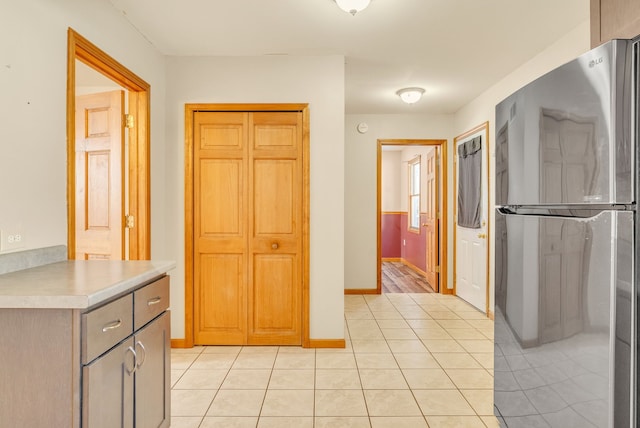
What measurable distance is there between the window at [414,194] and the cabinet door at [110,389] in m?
6.31

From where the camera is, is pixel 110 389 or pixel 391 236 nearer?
pixel 110 389

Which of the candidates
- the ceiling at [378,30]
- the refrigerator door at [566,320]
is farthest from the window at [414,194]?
the refrigerator door at [566,320]

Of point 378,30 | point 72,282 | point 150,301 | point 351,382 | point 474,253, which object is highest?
point 378,30

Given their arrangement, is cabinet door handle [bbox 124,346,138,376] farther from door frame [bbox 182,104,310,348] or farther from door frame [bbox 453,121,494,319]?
door frame [bbox 453,121,494,319]

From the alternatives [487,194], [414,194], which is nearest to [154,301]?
[487,194]

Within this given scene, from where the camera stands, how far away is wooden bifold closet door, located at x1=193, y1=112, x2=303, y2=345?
10.6 feet

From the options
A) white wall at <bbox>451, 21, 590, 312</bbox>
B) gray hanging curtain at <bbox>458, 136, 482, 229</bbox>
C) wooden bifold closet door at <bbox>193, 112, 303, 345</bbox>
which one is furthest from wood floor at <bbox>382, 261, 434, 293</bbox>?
wooden bifold closet door at <bbox>193, 112, 303, 345</bbox>

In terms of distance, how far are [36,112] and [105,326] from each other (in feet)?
3.90

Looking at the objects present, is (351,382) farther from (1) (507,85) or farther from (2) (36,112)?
(1) (507,85)

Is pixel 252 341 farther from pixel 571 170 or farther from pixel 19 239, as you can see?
pixel 571 170

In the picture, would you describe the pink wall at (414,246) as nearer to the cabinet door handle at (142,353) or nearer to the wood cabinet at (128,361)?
the wood cabinet at (128,361)

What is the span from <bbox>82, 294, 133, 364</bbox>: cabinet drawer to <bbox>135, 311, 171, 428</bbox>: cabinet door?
12 cm

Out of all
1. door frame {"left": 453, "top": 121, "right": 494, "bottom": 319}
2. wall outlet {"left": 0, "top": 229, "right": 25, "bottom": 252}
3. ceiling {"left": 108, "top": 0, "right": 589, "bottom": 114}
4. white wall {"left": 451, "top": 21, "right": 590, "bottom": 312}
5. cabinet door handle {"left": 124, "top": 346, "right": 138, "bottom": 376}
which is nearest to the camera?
cabinet door handle {"left": 124, "top": 346, "right": 138, "bottom": 376}

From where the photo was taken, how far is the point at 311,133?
320cm
